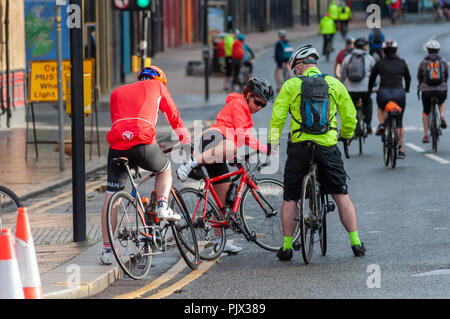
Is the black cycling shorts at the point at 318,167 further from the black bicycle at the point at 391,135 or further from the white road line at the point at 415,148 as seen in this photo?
the white road line at the point at 415,148

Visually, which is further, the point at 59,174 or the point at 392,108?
the point at 392,108

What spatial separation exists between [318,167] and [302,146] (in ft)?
0.84

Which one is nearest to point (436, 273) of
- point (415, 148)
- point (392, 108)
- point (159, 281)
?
point (159, 281)

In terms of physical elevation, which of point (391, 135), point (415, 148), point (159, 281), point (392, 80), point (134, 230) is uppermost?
point (392, 80)

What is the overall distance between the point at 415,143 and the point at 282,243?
9.69m

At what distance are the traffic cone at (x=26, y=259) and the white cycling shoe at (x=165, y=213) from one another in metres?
1.84

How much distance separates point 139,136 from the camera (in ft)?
27.8

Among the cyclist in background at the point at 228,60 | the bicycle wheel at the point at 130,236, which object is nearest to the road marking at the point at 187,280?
the bicycle wheel at the point at 130,236

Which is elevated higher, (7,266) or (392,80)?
(392,80)

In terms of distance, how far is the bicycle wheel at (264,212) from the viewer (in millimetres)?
9492

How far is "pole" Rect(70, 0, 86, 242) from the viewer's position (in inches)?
391

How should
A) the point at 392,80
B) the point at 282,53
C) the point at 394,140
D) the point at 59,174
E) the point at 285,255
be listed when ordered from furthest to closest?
the point at 282,53
the point at 392,80
the point at 394,140
the point at 59,174
the point at 285,255

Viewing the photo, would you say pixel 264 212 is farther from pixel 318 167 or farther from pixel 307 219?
pixel 318 167
